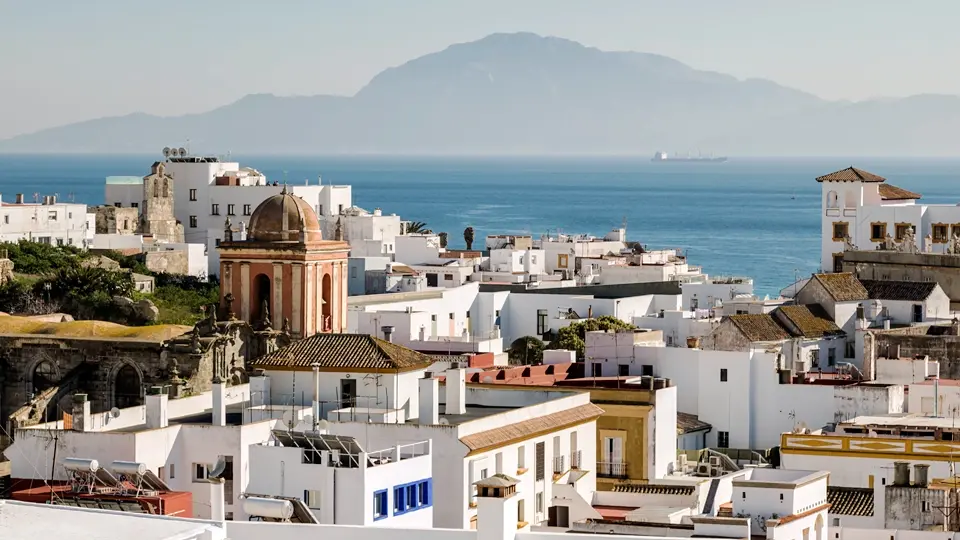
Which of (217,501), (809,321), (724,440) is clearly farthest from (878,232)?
(217,501)

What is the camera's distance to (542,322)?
5988 cm

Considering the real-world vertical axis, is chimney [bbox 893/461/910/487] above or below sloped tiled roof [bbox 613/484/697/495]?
above

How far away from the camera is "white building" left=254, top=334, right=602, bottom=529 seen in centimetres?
2858

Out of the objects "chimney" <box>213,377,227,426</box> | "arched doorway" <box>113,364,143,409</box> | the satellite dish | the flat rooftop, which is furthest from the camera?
"arched doorway" <box>113,364,143,409</box>

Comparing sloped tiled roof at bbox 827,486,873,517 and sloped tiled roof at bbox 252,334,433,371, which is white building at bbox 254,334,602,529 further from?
sloped tiled roof at bbox 827,486,873,517

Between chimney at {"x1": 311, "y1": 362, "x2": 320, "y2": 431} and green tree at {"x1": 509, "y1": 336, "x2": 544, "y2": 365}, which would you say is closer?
chimney at {"x1": 311, "y1": 362, "x2": 320, "y2": 431}

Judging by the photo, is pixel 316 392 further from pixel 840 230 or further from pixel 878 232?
pixel 840 230

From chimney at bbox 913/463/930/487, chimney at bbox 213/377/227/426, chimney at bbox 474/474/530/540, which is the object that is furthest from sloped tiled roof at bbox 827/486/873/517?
chimney at bbox 474/474/530/540

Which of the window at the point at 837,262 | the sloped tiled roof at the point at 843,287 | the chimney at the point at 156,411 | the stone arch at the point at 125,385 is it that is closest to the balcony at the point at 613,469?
the chimney at the point at 156,411

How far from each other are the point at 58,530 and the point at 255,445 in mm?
8929

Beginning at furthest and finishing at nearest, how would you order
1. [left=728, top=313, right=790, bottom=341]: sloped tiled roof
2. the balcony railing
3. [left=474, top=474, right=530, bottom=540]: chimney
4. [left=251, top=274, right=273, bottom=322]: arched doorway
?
[left=728, top=313, right=790, bottom=341]: sloped tiled roof
[left=251, top=274, right=273, bottom=322]: arched doorway
the balcony railing
[left=474, top=474, right=530, bottom=540]: chimney

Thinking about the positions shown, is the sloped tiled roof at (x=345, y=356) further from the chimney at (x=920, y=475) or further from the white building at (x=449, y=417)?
the chimney at (x=920, y=475)

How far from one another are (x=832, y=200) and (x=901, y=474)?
132 feet

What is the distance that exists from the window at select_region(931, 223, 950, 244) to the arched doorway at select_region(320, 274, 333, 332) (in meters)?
27.8
